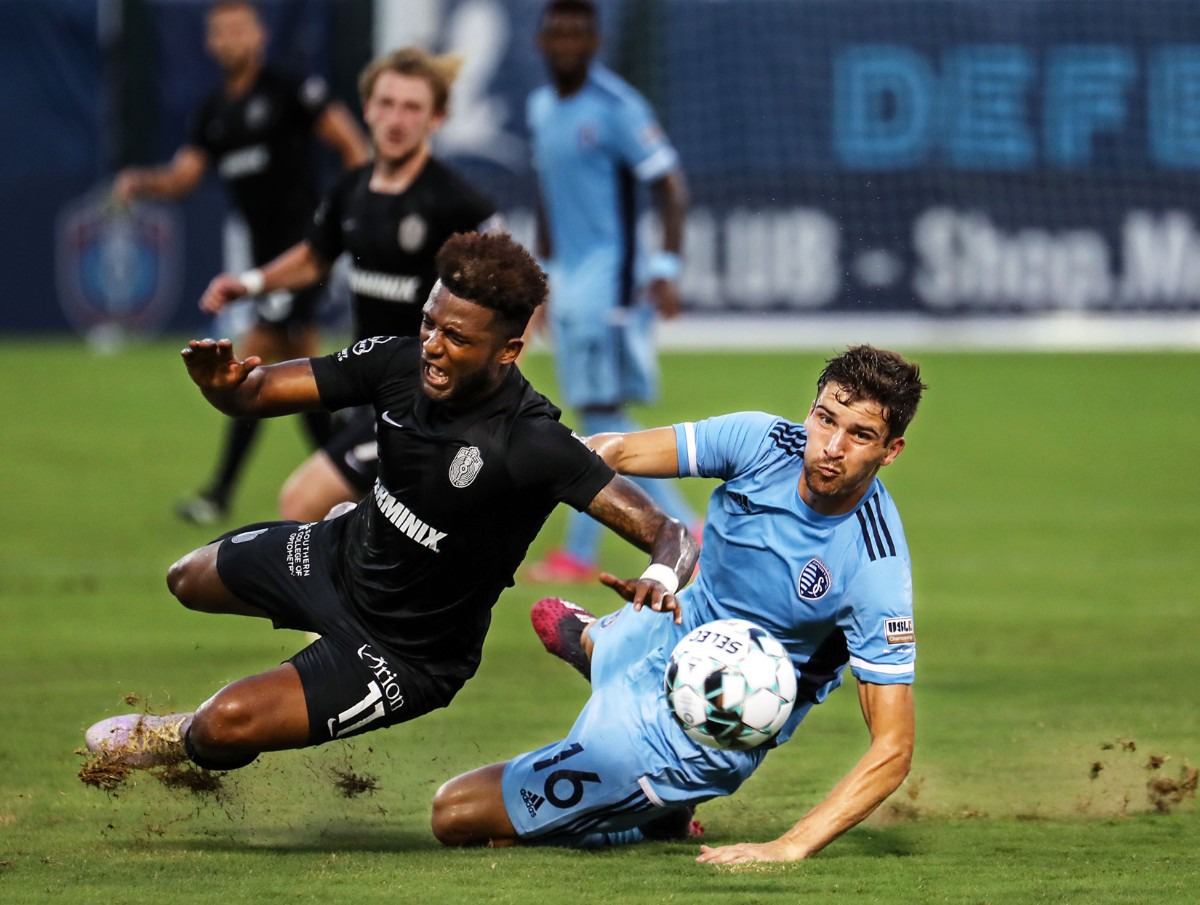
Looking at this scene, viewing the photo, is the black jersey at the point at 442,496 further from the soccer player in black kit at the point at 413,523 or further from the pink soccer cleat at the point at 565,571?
the pink soccer cleat at the point at 565,571

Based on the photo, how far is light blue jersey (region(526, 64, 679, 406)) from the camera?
1050cm

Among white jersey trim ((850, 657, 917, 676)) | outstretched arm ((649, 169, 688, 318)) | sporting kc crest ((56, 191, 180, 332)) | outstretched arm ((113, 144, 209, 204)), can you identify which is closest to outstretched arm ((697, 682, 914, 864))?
white jersey trim ((850, 657, 917, 676))

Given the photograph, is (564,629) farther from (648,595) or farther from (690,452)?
(648,595)

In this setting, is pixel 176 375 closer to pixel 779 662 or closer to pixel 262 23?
pixel 262 23

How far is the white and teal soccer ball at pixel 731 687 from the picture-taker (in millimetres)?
5188

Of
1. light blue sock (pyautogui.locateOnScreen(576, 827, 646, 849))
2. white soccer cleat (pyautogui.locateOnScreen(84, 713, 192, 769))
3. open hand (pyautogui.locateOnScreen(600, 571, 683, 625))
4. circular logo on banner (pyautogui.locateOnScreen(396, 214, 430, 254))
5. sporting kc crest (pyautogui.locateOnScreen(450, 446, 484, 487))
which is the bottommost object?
light blue sock (pyautogui.locateOnScreen(576, 827, 646, 849))

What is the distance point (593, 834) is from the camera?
5.66 m

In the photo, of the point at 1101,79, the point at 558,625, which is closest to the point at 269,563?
the point at 558,625

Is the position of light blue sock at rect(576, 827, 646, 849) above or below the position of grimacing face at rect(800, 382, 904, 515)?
below

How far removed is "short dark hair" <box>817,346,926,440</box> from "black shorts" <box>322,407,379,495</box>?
9.53ft

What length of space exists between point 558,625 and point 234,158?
671 cm

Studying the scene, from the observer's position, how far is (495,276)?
5.27 metres

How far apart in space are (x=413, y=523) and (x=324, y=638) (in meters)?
0.47

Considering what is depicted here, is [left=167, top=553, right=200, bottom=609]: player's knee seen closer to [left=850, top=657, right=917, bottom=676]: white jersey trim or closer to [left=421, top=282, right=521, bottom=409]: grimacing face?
[left=421, top=282, right=521, bottom=409]: grimacing face
